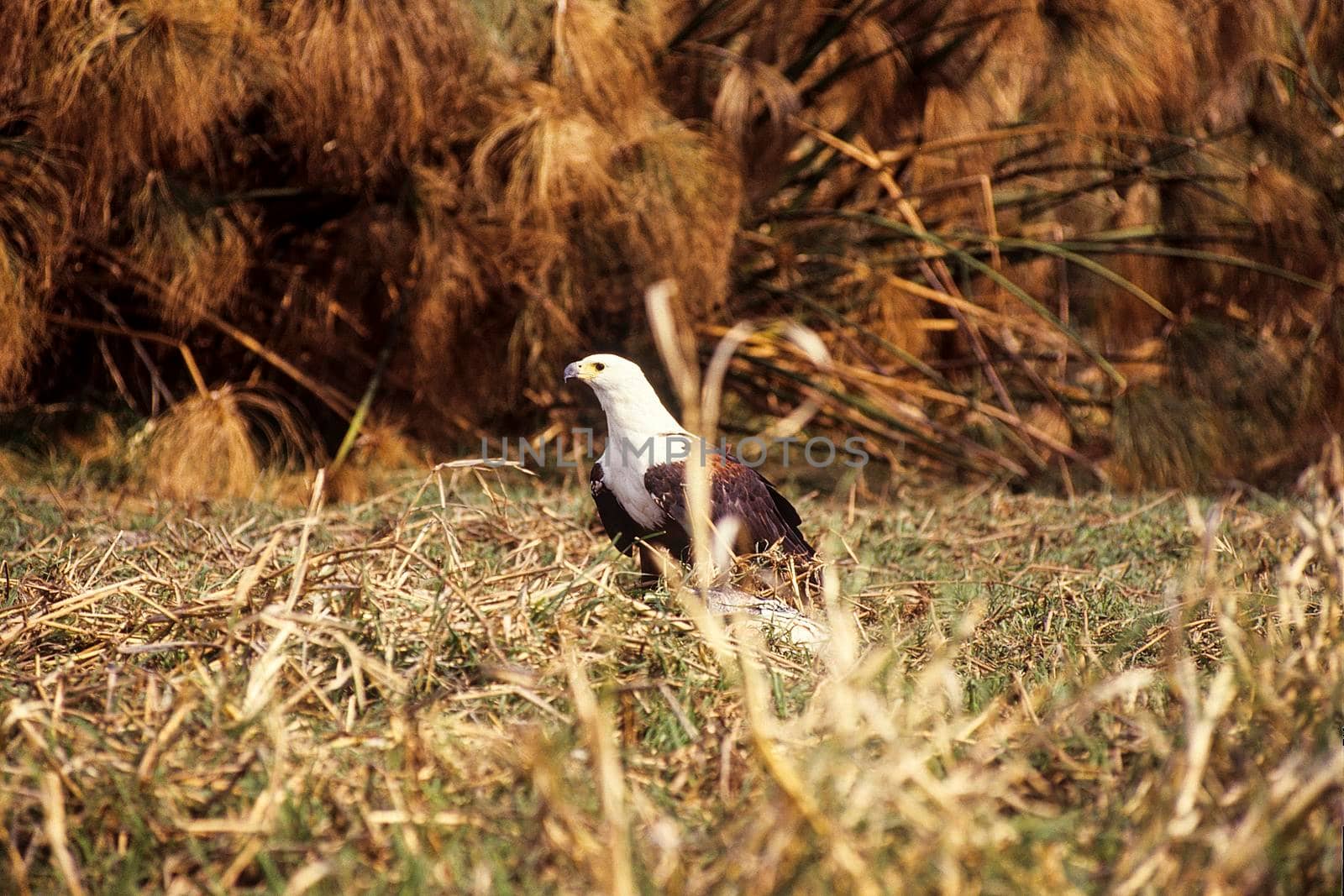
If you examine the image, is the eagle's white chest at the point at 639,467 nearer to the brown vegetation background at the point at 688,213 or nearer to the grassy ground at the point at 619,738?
the grassy ground at the point at 619,738

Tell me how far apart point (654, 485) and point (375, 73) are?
186cm

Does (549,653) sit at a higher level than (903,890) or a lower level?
lower

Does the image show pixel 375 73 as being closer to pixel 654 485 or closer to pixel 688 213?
pixel 688 213

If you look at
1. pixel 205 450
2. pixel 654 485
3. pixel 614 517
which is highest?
pixel 654 485

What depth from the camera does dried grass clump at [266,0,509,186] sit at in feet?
12.1

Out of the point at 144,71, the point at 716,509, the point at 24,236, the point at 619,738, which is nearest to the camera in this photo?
the point at 619,738

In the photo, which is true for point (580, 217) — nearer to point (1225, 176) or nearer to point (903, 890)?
point (1225, 176)

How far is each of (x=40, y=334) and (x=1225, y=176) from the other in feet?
13.9

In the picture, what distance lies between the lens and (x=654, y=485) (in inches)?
101

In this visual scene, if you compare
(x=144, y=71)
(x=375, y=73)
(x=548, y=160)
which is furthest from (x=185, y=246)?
(x=548, y=160)

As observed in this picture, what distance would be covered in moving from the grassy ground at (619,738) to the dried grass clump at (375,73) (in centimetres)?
180

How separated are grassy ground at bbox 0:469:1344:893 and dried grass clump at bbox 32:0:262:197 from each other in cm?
169

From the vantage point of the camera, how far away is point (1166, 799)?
1.20 m

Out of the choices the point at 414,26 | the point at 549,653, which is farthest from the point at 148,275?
the point at 549,653
